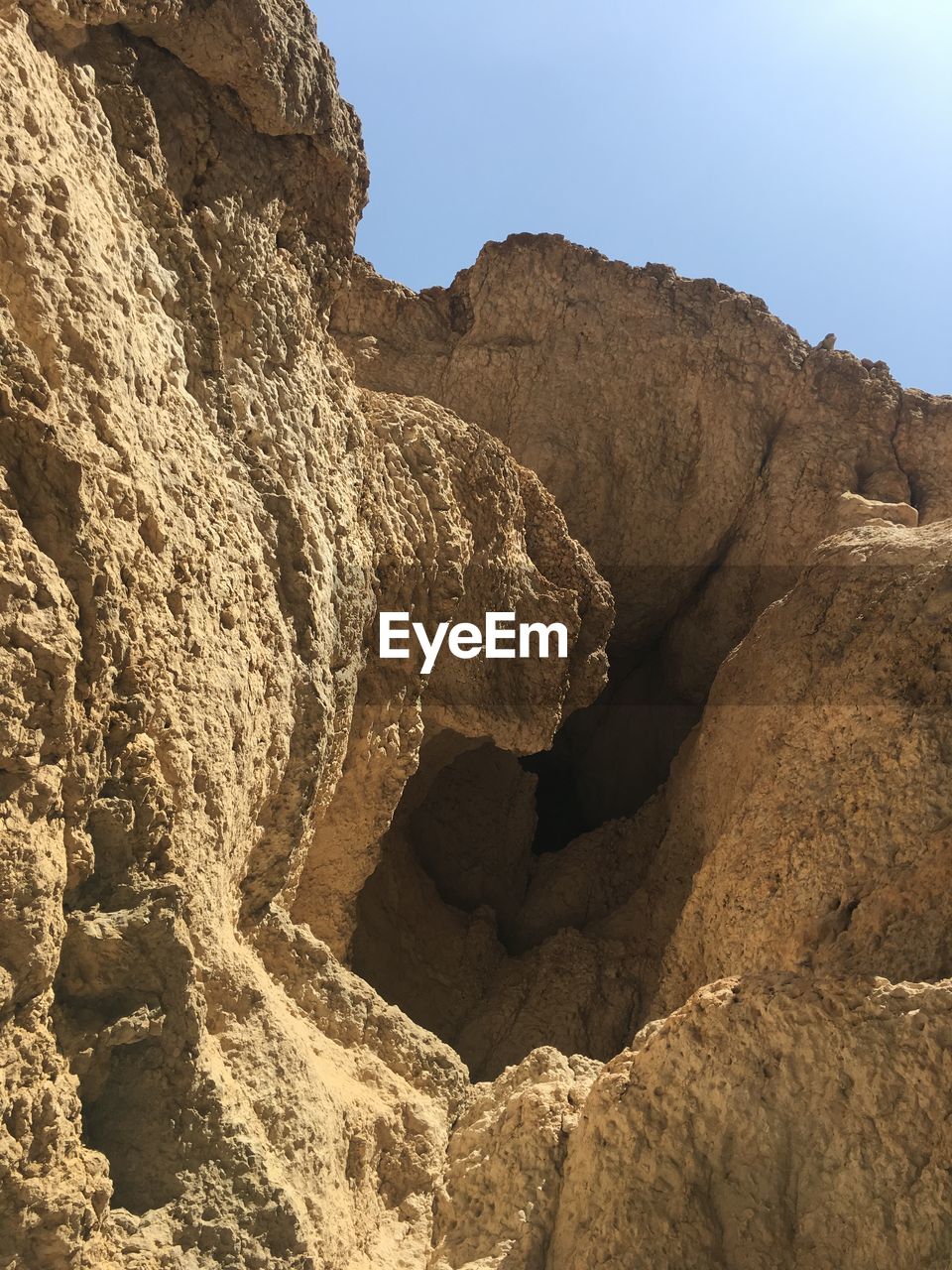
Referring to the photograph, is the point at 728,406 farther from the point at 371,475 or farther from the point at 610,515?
the point at 371,475

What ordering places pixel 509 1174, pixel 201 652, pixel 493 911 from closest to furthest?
pixel 201 652 < pixel 509 1174 < pixel 493 911

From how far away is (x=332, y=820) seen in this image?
4656 mm

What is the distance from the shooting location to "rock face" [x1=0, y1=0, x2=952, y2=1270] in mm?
2510

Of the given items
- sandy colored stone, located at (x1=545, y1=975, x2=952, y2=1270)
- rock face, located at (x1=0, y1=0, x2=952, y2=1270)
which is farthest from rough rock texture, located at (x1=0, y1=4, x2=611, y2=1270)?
sandy colored stone, located at (x1=545, y1=975, x2=952, y2=1270)

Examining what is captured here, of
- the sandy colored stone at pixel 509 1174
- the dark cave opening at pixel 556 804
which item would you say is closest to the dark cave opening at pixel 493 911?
the dark cave opening at pixel 556 804

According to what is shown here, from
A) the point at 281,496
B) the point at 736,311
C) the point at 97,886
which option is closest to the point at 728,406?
the point at 736,311

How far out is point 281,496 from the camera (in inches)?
150

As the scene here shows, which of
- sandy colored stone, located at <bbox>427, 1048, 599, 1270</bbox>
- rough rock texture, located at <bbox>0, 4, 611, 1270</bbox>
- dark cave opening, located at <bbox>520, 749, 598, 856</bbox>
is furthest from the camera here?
dark cave opening, located at <bbox>520, 749, 598, 856</bbox>

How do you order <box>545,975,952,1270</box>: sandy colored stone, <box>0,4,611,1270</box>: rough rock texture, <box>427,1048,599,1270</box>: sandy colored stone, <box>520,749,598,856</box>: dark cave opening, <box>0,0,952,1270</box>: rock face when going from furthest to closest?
<box>520,749,598,856</box>: dark cave opening, <box>427,1048,599,1270</box>: sandy colored stone, <box>545,975,952,1270</box>: sandy colored stone, <box>0,0,952,1270</box>: rock face, <box>0,4,611,1270</box>: rough rock texture

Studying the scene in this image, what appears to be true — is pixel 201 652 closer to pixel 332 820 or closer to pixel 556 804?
pixel 332 820

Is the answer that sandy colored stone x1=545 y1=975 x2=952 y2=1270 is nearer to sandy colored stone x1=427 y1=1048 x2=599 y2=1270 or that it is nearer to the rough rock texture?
sandy colored stone x1=427 y1=1048 x2=599 y2=1270

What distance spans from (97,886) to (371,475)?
246 centimetres

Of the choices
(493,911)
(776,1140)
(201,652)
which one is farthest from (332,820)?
(776,1140)

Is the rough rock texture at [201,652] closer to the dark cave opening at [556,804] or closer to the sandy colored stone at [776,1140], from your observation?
the sandy colored stone at [776,1140]
